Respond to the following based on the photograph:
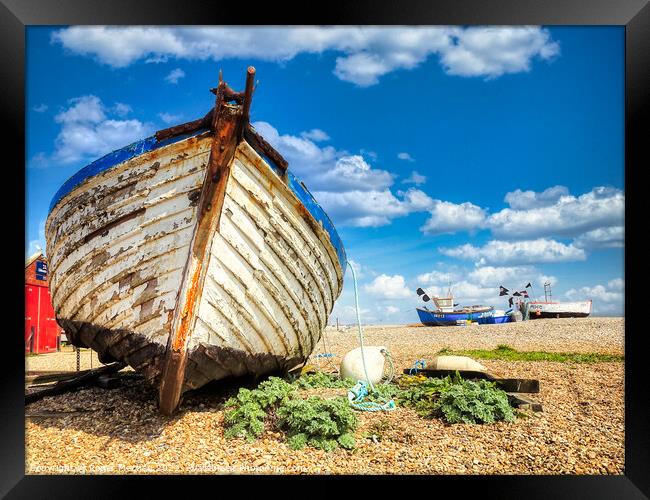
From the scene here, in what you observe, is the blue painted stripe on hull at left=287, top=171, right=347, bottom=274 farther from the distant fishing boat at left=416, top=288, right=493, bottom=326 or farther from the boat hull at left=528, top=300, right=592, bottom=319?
the boat hull at left=528, top=300, right=592, bottom=319

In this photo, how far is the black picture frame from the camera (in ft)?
11.8

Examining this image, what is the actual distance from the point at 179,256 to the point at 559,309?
29.7m

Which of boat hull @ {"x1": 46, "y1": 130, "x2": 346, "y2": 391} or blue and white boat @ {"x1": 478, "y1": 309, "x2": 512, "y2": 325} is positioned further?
blue and white boat @ {"x1": 478, "y1": 309, "x2": 512, "y2": 325}

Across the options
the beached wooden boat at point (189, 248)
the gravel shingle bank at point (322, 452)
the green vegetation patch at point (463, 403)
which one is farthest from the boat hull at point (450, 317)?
the beached wooden boat at point (189, 248)

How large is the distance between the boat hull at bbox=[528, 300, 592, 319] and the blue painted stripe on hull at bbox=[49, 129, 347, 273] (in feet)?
91.3

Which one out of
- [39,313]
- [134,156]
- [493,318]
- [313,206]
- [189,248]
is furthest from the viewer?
[493,318]

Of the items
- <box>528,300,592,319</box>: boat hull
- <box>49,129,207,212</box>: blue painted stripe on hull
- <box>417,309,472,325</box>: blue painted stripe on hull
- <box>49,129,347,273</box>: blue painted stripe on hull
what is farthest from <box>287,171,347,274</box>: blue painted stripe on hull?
<box>528,300,592,319</box>: boat hull

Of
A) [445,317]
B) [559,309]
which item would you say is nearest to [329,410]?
[445,317]

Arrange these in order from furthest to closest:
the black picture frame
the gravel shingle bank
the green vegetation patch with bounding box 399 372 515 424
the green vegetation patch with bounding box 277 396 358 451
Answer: the green vegetation patch with bounding box 399 372 515 424 < the green vegetation patch with bounding box 277 396 358 451 < the gravel shingle bank < the black picture frame

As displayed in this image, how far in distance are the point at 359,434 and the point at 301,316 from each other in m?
1.50

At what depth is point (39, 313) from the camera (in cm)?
1502

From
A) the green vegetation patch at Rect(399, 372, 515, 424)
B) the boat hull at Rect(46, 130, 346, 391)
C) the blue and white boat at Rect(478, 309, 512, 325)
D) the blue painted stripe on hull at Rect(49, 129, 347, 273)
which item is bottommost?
the blue and white boat at Rect(478, 309, 512, 325)

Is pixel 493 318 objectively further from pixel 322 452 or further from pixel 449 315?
pixel 322 452

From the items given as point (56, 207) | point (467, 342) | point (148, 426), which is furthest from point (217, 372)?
point (467, 342)
